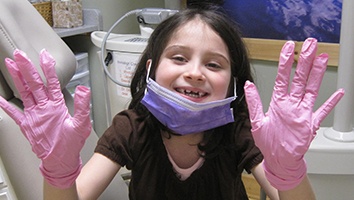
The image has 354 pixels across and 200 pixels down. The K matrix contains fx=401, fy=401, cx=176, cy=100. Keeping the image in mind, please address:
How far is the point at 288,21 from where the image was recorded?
6.10ft

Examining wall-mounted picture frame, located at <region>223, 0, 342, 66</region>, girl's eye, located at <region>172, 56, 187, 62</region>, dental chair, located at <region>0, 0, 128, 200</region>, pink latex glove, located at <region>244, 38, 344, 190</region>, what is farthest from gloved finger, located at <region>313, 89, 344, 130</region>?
wall-mounted picture frame, located at <region>223, 0, 342, 66</region>

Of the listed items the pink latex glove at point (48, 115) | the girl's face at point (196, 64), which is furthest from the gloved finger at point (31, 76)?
the girl's face at point (196, 64)

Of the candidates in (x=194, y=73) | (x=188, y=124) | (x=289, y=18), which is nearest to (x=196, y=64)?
(x=194, y=73)

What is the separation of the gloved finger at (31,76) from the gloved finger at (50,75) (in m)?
0.01

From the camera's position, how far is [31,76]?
0.71 metres

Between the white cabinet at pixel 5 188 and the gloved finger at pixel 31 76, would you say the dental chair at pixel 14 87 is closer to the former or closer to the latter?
the white cabinet at pixel 5 188

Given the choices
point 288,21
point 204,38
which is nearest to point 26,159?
point 204,38

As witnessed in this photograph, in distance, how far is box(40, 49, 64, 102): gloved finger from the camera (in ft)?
2.39

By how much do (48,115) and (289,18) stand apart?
4.63 feet

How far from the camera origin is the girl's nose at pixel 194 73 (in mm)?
919

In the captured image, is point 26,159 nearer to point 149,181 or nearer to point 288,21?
point 149,181

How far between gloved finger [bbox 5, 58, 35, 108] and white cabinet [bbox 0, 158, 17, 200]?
30 cm

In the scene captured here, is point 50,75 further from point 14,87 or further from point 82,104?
point 14,87

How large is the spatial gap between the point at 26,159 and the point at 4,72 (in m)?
0.24
